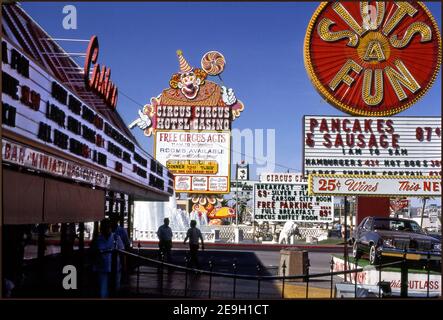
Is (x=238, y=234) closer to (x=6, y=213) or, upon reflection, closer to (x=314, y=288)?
(x=314, y=288)

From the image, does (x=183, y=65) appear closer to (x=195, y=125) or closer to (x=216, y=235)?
(x=195, y=125)

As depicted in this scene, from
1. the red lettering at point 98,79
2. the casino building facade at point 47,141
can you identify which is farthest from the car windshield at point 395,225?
the red lettering at point 98,79

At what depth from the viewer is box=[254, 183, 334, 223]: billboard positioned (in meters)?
38.8

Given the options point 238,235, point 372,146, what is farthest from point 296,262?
point 238,235

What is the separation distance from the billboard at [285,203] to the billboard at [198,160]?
744 centimetres

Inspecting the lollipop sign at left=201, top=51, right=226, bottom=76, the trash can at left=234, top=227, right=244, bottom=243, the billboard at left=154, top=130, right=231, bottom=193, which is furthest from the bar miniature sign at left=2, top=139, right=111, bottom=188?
the lollipop sign at left=201, top=51, right=226, bottom=76

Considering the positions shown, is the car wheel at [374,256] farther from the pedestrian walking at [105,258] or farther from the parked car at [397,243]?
the pedestrian walking at [105,258]

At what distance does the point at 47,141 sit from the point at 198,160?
35.3m

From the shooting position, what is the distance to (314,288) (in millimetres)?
14781

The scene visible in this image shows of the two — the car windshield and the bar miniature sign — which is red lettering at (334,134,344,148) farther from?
the bar miniature sign

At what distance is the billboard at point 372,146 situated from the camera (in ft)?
61.8

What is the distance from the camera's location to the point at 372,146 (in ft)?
62.4
